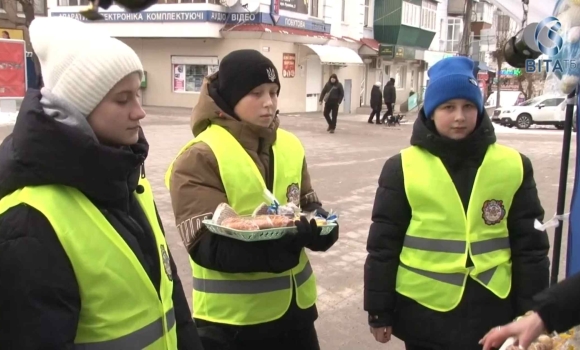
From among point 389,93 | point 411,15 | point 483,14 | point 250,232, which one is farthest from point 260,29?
point 483,14

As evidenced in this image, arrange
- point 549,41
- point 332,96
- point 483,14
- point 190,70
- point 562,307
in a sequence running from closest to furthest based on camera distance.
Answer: point 562,307 < point 549,41 < point 332,96 < point 190,70 < point 483,14

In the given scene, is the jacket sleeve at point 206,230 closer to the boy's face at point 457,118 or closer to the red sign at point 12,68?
the boy's face at point 457,118

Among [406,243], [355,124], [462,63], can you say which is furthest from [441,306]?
[355,124]

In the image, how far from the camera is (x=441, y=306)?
8.32 feet

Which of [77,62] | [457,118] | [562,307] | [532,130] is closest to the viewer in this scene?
[77,62]

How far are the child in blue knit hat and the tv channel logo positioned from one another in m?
0.87

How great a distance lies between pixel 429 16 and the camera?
129 ft

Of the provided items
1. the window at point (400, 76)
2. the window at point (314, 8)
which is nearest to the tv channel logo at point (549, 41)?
the window at point (314, 8)

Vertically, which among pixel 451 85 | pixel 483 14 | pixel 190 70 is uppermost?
pixel 483 14

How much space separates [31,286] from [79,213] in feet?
0.78

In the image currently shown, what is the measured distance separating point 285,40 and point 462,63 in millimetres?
24256

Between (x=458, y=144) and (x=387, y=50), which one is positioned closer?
(x=458, y=144)

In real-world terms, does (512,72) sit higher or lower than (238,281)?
higher

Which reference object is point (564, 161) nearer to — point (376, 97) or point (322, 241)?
point (322, 241)
